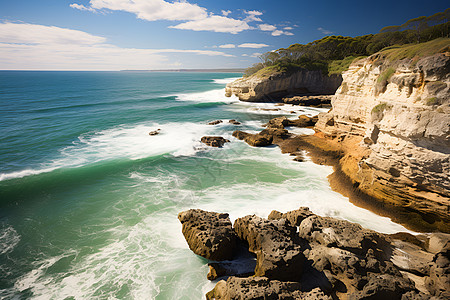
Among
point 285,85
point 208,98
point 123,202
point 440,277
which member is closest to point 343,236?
point 440,277

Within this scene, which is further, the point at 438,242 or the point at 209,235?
the point at 209,235

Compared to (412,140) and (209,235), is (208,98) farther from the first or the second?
(209,235)

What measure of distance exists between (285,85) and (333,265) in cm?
4515

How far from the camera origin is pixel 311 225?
7816mm

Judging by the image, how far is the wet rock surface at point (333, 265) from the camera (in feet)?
17.8

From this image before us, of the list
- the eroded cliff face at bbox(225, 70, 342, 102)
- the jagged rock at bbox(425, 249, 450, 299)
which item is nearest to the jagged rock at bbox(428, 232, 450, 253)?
the jagged rock at bbox(425, 249, 450, 299)

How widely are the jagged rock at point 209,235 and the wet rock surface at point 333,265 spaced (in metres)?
0.40

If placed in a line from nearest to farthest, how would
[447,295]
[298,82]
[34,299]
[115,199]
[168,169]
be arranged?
[447,295] < [34,299] < [115,199] < [168,169] < [298,82]

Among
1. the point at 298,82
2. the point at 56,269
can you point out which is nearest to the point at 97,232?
the point at 56,269

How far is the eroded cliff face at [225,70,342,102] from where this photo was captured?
4516 centimetres

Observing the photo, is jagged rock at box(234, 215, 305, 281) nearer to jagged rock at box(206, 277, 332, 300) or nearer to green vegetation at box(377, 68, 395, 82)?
jagged rock at box(206, 277, 332, 300)

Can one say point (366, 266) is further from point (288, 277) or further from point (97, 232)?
point (97, 232)

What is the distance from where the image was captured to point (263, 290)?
5.30m

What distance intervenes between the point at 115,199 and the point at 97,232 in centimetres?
276
